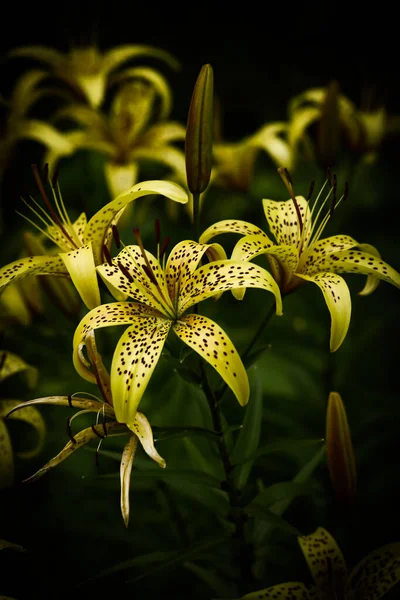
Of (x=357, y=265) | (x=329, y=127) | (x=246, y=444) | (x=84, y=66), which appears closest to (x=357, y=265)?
(x=357, y=265)

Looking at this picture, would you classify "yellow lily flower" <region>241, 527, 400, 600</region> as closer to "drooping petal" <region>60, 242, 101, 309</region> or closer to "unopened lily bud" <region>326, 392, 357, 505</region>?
"unopened lily bud" <region>326, 392, 357, 505</region>

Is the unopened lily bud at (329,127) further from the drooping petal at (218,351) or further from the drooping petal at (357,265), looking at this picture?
the drooping petal at (218,351)

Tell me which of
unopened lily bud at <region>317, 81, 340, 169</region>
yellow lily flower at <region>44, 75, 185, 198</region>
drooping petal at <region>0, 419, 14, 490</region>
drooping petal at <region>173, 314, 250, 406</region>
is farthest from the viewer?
yellow lily flower at <region>44, 75, 185, 198</region>

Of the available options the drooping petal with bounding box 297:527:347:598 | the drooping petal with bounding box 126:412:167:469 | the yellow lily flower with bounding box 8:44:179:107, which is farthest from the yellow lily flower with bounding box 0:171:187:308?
the yellow lily flower with bounding box 8:44:179:107

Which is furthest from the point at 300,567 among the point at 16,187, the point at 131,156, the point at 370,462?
the point at 16,187

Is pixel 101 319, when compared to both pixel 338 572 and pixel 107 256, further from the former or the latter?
pixel 338 572

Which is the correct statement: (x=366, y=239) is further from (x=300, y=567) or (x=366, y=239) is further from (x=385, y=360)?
(x=300, y=567)

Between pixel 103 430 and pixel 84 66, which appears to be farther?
pixel 84 66
